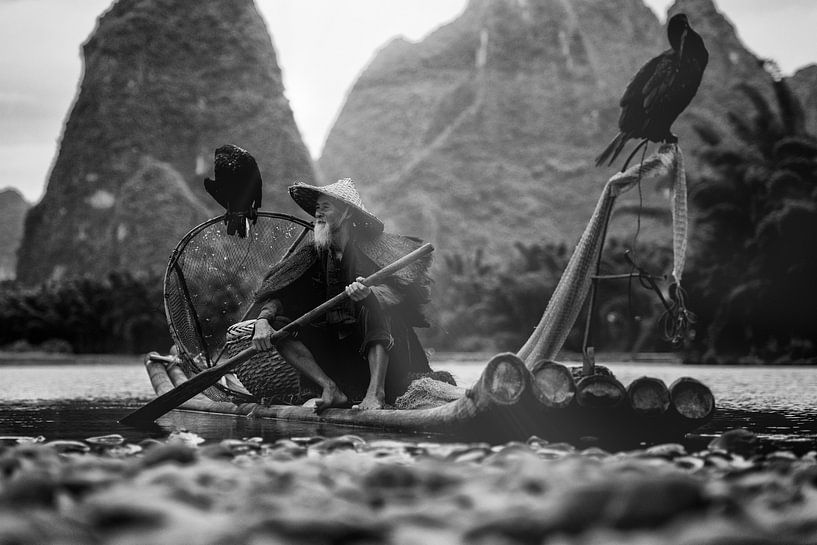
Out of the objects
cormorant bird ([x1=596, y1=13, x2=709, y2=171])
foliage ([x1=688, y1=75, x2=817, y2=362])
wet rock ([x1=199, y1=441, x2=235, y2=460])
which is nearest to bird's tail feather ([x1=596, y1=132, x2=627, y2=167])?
cormorant bird ([x1=596, y1=13, x2=709, y2=171])

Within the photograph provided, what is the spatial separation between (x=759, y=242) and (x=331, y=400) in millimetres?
18118

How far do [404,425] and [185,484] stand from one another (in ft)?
6.74

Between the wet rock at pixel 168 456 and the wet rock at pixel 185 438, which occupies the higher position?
the wet rock at pixel 168 456

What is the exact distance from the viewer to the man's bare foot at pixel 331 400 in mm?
4875

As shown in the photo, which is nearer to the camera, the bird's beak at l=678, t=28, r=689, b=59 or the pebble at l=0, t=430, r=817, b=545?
the pebble at l=0, t=430, r=817, b=545

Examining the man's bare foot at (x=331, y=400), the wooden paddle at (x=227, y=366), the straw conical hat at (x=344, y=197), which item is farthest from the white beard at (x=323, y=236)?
the man's bare foot at (x=331, y=400)

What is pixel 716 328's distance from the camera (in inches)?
874

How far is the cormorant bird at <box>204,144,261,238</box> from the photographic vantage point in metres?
5.80

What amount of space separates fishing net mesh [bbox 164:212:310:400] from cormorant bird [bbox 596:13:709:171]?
2.03 m

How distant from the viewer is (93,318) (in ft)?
118

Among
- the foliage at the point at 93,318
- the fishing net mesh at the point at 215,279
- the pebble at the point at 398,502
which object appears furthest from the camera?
the foliage at the point at 93,318

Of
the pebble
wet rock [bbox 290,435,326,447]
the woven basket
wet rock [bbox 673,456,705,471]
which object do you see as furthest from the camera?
the woven basket

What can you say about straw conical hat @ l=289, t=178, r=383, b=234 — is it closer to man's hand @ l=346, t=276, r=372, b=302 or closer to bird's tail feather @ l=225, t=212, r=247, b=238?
man's hand @ l=346, t=276, r=372, b=302

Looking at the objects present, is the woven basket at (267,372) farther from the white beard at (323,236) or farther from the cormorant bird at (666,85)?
the cormorant bird at (666,85)
